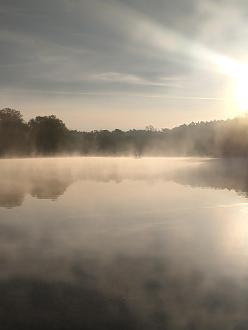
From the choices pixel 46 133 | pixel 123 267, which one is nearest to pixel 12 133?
pixel 46 133

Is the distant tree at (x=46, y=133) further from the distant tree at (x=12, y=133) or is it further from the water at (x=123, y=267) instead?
the water at (x=123, y=267)

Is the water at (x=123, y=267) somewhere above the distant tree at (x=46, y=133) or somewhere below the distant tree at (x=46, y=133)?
below

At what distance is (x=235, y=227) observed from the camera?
23234 mm

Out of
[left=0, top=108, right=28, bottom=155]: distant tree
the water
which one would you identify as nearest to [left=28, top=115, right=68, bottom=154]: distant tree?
[left=0, top=108, right=28, bottom=155]: distant tree

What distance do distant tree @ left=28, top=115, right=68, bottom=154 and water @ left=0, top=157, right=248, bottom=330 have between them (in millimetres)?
149194

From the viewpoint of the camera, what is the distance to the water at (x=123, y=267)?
11383 mm

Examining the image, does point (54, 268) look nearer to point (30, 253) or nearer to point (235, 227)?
point (30, 253)

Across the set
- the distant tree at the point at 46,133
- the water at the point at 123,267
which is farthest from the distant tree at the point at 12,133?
the water at the point at 123,267

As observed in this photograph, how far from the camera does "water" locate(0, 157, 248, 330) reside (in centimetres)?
1138

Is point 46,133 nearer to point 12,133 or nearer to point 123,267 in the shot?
point 12,133

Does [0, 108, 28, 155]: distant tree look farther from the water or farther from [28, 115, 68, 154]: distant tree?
the water

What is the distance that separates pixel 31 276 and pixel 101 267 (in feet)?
7.95

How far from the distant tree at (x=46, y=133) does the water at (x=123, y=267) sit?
Answer: 489ft

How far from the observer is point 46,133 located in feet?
579
